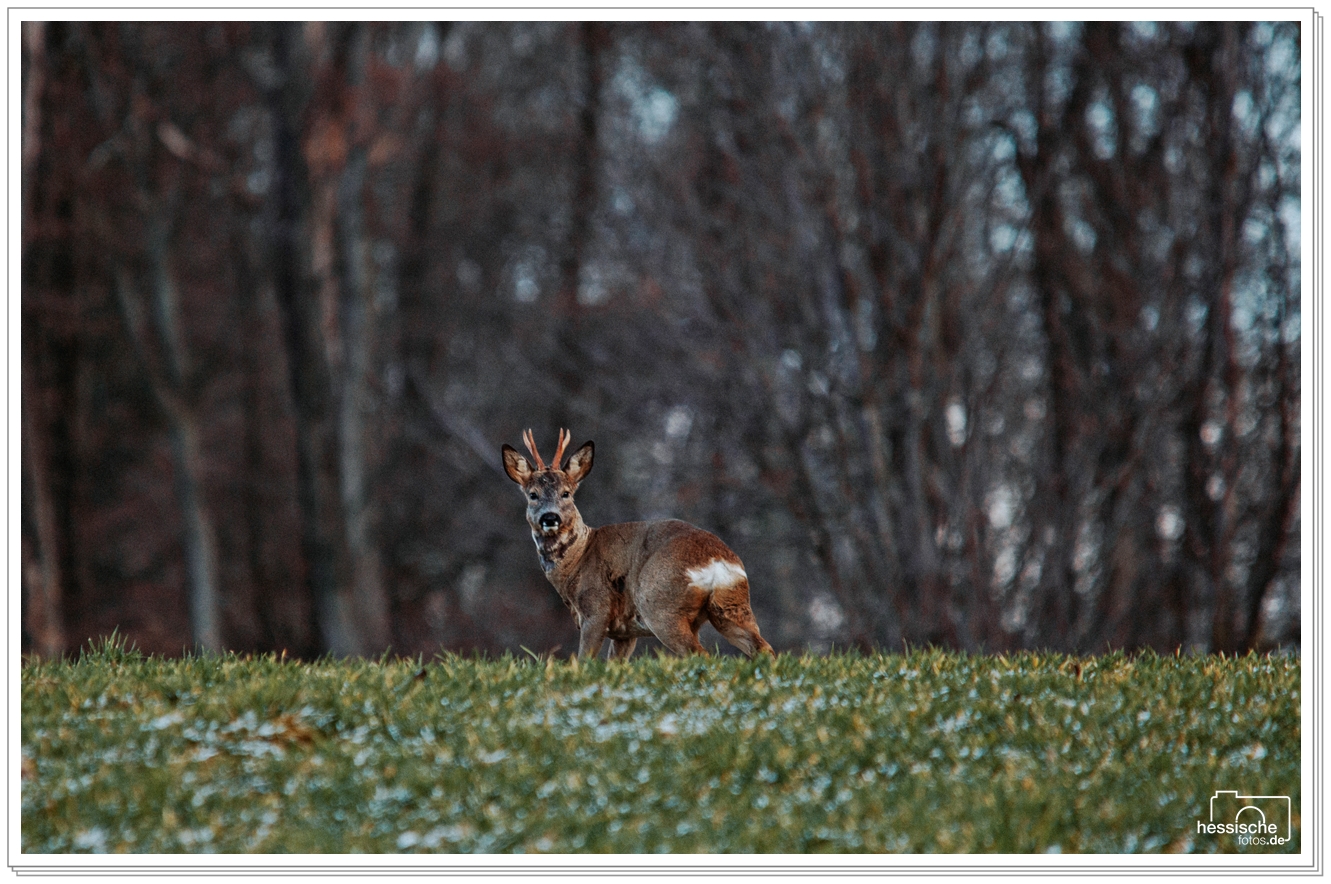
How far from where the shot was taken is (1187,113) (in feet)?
43.4

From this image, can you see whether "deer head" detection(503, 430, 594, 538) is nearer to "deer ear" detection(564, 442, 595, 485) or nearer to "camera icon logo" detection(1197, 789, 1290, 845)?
"deer ear" detection(564, 442, 595, 485)

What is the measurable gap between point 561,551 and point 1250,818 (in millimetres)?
4091

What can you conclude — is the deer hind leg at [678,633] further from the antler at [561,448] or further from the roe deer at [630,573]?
the antler at [561,448]

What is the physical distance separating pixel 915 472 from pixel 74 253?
1261cm

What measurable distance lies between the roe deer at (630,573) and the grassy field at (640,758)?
0.56m

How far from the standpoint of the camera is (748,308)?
1399 cm

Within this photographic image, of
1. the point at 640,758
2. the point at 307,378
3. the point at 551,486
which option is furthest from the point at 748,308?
the point at 640,758

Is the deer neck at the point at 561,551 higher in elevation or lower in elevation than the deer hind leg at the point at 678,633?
higher

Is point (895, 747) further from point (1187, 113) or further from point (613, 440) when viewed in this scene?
point (613, 440)

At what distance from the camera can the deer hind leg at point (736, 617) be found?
8.16 metres

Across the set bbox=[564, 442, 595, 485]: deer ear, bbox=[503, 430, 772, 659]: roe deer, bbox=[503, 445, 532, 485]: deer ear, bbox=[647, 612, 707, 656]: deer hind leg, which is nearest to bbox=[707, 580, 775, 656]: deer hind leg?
bbox=[503, 430, 772, 659]: roe deer

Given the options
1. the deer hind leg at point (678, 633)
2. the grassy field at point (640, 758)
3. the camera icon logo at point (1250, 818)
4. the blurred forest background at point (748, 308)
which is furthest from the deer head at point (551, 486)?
the camera icon logo at point (1250, 818)

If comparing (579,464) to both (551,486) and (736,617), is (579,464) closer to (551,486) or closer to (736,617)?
(551,486)

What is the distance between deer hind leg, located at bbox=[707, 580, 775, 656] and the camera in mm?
8156
